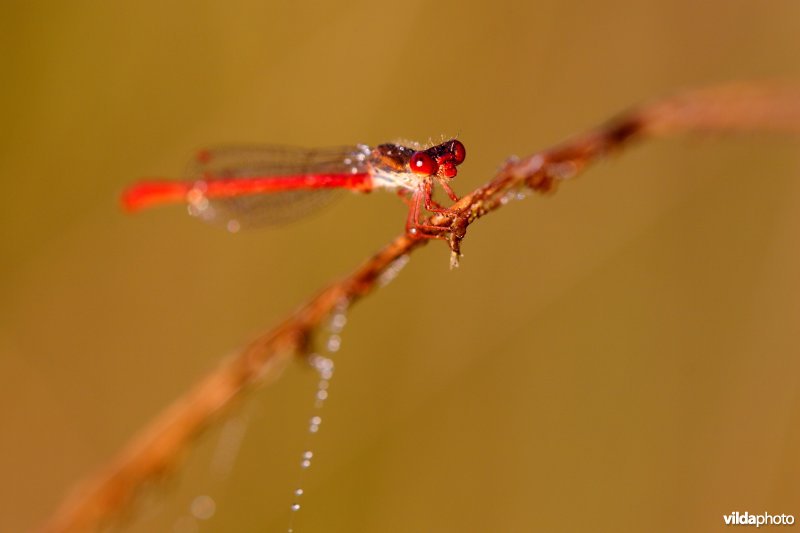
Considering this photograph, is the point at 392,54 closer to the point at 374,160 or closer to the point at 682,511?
the point at 374,160

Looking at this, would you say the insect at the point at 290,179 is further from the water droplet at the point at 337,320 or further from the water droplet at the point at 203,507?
the water droplet at the point at 203,507

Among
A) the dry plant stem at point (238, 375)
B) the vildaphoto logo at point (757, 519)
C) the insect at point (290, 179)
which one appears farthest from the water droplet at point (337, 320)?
the vildaphoto logo at point (757, 519)

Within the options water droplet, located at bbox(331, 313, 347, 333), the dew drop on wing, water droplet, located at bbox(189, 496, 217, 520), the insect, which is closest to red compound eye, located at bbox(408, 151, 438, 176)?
the insect

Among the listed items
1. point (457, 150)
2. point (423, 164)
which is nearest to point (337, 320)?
point (423, 164)

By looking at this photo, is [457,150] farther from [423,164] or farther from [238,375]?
[238,375]

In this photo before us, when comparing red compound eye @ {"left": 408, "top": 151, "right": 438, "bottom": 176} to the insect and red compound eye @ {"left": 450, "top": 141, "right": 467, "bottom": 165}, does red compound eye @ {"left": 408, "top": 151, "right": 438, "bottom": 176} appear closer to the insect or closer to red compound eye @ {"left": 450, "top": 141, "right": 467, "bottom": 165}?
the insect

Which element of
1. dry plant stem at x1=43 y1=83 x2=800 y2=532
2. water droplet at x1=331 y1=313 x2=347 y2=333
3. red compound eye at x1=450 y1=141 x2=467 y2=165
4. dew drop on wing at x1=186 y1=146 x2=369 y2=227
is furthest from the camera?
dew drop on wing at x1=186 y1=146 x2=369 y2=227

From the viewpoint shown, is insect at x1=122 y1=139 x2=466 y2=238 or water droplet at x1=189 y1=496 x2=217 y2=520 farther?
water droplet at x1=189 y1=496 x2=217 y2=520

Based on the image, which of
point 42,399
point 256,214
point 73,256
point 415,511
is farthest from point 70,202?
point 415,511

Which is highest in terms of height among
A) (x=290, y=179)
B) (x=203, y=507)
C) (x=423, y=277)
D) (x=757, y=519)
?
(x=423, y=277)
